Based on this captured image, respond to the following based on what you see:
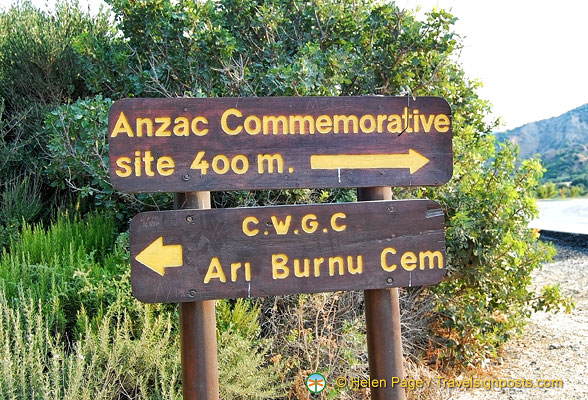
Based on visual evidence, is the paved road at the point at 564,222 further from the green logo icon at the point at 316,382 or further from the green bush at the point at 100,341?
the green bush at the point at 100,341

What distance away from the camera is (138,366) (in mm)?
3320

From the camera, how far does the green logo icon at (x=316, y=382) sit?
3521 mm

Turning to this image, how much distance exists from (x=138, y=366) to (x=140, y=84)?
297 cm

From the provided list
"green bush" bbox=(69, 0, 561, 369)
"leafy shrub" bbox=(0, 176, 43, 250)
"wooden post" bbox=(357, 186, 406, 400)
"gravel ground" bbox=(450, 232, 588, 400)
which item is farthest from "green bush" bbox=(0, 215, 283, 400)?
"gravel ground" bbox=(450, 232, 588, 400)

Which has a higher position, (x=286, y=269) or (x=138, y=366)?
(x=286, y=269)

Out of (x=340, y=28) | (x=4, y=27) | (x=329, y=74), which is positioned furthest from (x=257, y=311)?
(x=4, y=27)

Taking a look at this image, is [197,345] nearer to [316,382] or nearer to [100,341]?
[100,341]

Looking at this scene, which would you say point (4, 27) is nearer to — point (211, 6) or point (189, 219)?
point (211, 6)

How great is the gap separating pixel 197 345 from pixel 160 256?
1.52 feet

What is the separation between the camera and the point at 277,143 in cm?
239

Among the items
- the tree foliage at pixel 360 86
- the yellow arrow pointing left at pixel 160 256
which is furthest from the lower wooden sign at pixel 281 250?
the tree foliage at pixel 360 86

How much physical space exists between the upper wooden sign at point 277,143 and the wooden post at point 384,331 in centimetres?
12

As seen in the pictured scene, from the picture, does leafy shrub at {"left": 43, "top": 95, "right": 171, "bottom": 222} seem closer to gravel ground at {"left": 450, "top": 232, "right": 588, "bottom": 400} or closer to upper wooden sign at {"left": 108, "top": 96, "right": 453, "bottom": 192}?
upper wooden sign at {"left": 108, "top": 96, "right": 453, "bottom": 192}

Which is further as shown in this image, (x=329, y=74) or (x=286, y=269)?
(x=329, y=74)
